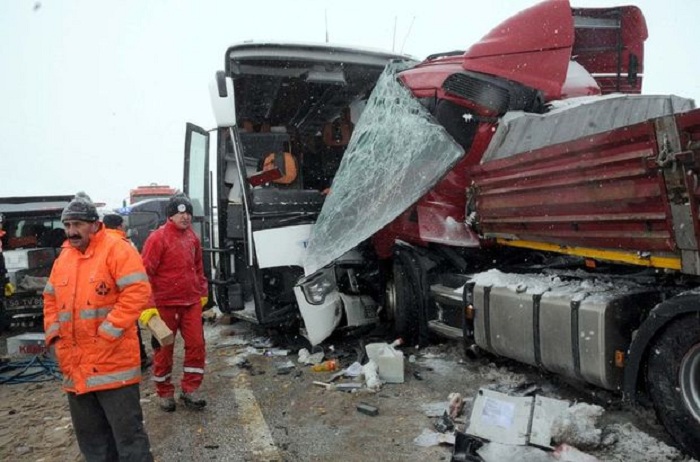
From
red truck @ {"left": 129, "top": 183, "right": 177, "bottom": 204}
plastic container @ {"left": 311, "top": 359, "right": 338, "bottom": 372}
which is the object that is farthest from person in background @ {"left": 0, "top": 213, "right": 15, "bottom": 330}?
red truck @ {"left": 129, "top": 183, "right": 177, "bottom": 204}

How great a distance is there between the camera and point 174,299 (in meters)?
4.18

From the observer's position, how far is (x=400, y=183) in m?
4.51

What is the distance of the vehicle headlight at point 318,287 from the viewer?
5113 mm

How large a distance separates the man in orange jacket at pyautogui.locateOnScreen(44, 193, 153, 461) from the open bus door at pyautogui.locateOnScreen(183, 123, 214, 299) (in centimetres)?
336

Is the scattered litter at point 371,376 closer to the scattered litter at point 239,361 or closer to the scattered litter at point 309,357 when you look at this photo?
the scattered litter at point 309,357

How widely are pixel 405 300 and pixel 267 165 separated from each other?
242 cm

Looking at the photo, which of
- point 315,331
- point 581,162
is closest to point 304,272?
point 315,331

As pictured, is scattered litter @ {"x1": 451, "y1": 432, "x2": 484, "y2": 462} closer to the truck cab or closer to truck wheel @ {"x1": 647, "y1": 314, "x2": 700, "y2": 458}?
truck wheel @ {"x1": 647, "y1": 314, "x2": 700, "y2": 458}

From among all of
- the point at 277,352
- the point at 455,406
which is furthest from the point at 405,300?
the point at 455,406

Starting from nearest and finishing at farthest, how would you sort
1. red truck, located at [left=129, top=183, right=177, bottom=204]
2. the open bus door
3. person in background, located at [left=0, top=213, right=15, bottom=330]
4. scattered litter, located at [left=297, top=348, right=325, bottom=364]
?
scattered litter, located at [left=297, top=348, right=325, bottom=364]
the open bus door
person in background, located at [left=0, top=213, right=15, bottom=330]
red truck, located at [left=129, top=183, right=177, bottom=204]

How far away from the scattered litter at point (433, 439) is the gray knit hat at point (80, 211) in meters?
2.30

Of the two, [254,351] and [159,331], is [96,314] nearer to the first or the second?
[159,331]

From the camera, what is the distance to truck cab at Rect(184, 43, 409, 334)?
206 inches

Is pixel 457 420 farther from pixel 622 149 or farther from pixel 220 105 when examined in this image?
pixel 220 105
